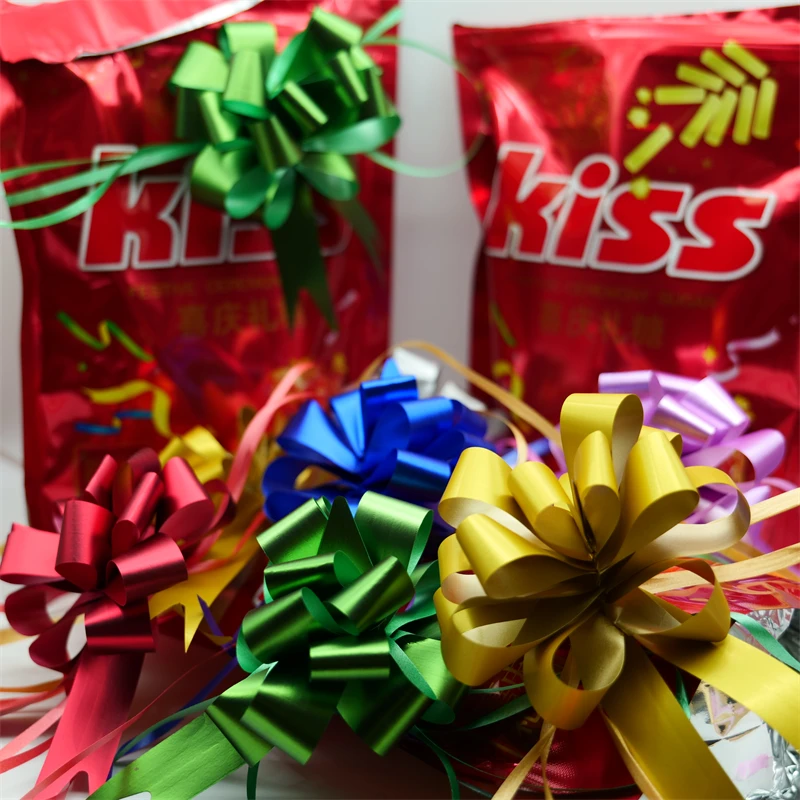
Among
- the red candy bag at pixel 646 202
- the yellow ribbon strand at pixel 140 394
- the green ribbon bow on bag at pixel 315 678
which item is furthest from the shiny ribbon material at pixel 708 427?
the yellow ribbon strand at pixel 140 394

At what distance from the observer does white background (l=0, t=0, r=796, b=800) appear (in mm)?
685

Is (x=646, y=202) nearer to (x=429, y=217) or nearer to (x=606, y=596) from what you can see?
(x=429, y=217)

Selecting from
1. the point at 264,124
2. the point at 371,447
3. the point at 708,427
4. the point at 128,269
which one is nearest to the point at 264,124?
the point at 264,124

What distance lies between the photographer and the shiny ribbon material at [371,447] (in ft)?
1.52

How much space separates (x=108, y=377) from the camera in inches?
24.1

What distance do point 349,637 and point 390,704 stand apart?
1.4 inches

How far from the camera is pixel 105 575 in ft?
1.45

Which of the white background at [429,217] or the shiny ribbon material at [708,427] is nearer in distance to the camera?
the shiny ribbon material at [708,427]

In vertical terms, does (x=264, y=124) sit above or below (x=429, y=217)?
above

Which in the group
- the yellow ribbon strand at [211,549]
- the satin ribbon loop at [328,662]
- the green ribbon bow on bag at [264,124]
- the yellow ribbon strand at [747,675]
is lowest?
the yellow ribbon strand at [211,549]

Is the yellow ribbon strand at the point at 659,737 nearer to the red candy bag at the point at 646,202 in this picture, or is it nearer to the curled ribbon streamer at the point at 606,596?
the curled ribbon streamer at the point at 606,596

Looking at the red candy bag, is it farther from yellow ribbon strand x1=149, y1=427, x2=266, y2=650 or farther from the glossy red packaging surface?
yellow ribbon strand x1=149, y1=427, x2=266, y2=650

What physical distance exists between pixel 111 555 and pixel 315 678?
0.15 meters

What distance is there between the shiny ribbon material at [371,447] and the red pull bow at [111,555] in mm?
56
